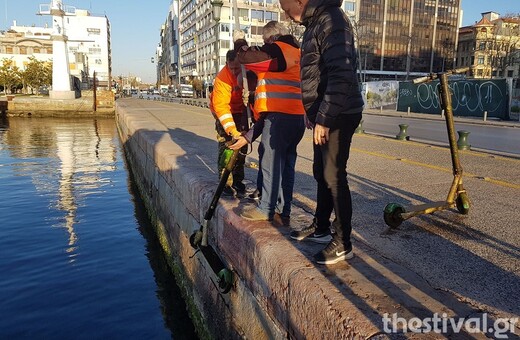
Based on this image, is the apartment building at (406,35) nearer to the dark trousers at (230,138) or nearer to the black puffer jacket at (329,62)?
the dark trousers at (230,138)

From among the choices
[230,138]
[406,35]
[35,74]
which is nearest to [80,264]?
[230,138]

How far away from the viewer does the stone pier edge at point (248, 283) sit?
2.28m

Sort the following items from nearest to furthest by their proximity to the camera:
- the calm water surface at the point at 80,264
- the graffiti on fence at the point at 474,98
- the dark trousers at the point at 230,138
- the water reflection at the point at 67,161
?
the dark trousers at the point at 230,138 < the calm water surface at the point at 80,264 < the water reflection at the point at 67,161 < the graffiti on fence at the point at 474,98

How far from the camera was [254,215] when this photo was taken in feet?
12.1

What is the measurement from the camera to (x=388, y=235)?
143 inches

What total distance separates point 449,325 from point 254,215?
1.92 meters

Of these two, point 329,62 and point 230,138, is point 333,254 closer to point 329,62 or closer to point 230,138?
point 329,62

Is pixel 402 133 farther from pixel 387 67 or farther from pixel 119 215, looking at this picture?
pixel 387 67

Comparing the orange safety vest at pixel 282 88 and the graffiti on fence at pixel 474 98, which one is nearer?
the orange safety vest at pixel 282 88

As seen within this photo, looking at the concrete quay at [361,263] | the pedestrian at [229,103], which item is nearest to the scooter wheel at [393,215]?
the concrete quay at [361,263]

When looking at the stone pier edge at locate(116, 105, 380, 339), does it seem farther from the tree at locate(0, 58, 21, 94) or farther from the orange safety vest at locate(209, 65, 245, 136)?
the tree at locate(0, 58, 21, 94)

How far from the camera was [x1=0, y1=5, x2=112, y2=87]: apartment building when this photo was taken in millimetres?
94562

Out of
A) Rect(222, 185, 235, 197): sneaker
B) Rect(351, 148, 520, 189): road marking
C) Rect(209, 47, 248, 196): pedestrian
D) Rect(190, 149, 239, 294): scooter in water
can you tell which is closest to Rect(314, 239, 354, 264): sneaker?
Rect(190, 149, 239, 294): scooter in water

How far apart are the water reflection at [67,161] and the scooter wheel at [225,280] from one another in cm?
450
